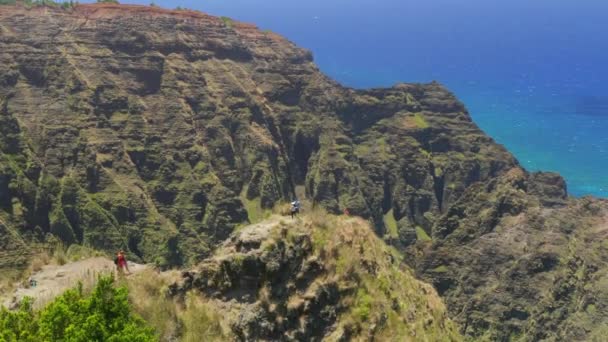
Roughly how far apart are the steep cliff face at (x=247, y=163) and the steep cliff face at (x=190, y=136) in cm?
25

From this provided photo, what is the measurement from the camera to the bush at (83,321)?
40.0 feet

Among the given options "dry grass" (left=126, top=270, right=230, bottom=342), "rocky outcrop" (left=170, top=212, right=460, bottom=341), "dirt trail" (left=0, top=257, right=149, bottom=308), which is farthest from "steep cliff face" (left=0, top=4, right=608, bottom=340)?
"dry grass" (left=126, top=270, right=230, bottom=342)

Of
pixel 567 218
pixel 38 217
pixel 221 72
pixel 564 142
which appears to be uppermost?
pixel 564 142

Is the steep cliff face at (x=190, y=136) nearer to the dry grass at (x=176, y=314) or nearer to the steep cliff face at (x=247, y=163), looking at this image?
the steep cliff face at (x=247, y=163)

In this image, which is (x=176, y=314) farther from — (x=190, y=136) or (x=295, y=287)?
(x=190, y=136)

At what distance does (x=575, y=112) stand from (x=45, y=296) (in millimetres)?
200838

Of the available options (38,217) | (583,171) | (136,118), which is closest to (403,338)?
(38,217)

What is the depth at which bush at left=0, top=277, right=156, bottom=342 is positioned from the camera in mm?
12195

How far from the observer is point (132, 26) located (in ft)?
319

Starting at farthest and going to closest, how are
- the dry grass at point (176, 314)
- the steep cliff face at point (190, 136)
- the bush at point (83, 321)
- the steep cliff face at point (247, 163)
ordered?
the steep cliff face at point (190, 136) < the steep cliff face at point (247, 163) < the dry grass at point (176, 314) < the bush at point (83, 321)

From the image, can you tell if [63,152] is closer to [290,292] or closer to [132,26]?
[132,26]

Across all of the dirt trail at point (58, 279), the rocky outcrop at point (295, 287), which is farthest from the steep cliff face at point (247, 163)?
the dirt trail at point (58, 279)

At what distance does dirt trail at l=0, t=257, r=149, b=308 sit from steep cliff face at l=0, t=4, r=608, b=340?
38.0 metres

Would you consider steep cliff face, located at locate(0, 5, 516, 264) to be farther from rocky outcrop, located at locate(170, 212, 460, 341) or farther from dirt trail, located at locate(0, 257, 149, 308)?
rocky outcrop, located at locate(170, 212, 460, 341)
